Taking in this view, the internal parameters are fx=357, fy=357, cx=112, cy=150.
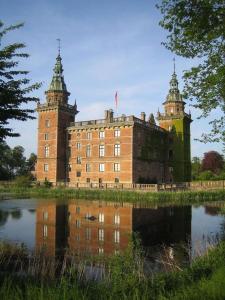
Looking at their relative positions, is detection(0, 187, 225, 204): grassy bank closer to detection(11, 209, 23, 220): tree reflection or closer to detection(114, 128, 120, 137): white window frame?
detection(114, 128, 120, 137): white window frame

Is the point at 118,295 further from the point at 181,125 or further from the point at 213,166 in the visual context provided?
the point at 213,166

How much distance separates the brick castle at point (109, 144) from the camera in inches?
2116

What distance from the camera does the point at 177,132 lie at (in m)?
60.3

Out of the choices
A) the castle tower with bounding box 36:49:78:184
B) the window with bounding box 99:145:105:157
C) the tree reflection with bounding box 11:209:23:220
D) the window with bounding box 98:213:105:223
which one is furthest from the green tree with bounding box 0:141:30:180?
the window with bounding box 98:213:105:223

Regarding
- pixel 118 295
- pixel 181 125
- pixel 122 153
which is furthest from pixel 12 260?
pixel 181 125

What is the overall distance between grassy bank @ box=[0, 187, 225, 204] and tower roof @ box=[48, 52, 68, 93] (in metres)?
19.8

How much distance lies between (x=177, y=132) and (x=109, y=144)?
1269cm

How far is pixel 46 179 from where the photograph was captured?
57469 mm

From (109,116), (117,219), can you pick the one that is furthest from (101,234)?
(109,116)

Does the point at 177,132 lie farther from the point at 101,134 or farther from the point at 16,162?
the point at 16,162

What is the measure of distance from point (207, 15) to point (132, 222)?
16.7 metres

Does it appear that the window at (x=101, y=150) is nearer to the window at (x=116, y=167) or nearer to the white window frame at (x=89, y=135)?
the white window frame at (x=89, y=135)

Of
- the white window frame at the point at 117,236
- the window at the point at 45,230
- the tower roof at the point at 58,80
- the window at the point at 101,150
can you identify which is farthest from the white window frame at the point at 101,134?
the white window frame at the point at 117,236

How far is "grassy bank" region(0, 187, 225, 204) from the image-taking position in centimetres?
3984
